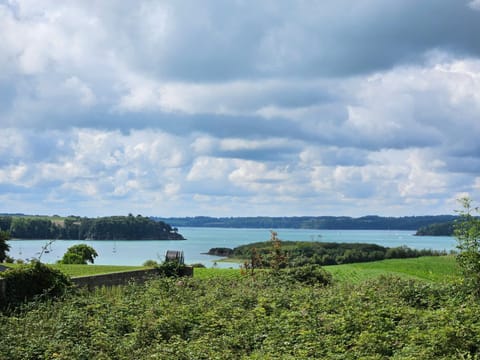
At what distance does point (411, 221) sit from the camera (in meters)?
102

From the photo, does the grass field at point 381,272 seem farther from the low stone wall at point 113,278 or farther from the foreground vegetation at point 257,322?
the foreground vegetation at point 257,322

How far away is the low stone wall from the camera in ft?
52.2

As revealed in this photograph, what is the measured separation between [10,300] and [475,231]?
10.7m

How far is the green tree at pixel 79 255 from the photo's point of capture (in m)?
32.8

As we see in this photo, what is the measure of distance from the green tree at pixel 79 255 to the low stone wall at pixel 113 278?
14.5m

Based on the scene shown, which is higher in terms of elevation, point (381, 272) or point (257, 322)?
point (257, 322)

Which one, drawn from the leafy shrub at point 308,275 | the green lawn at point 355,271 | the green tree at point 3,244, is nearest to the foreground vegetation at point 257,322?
the leafy shrub at point 308,275

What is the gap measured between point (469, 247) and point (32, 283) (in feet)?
33.6

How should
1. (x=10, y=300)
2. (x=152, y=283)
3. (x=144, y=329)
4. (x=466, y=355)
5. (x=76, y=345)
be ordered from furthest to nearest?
(x=152, y=283), (x=10, y=300), (x=144, y=329), (x=76, y=345), (x=466, y=355)

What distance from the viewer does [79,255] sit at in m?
33.6

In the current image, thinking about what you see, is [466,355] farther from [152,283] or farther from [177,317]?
[152,283]

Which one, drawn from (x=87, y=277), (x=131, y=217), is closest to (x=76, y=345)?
(x=87, y=277)

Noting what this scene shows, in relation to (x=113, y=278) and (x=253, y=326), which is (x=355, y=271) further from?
(x=253, y=326)

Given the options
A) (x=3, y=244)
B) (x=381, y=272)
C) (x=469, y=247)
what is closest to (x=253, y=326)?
(x=469, y=247)
